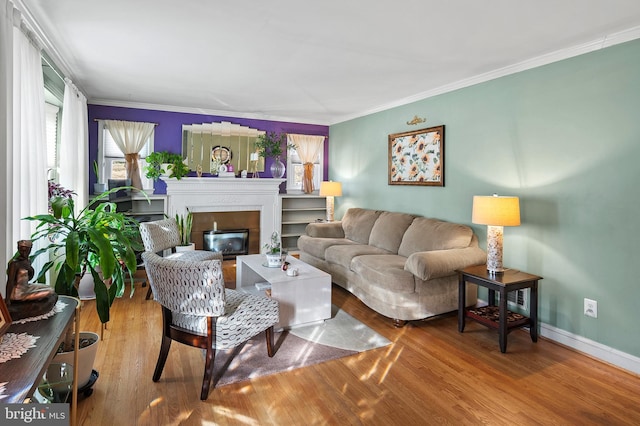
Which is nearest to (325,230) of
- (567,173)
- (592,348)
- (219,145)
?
(219,145)

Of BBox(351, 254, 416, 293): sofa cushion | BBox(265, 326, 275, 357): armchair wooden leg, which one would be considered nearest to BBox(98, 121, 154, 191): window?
BBox(351, 254, 416, 293): sofa cushion

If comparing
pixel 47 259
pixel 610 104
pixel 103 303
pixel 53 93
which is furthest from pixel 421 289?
pixel 53 93

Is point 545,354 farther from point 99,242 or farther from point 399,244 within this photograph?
point 99,242

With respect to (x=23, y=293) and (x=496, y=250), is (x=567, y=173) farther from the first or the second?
(x=23, y=293)

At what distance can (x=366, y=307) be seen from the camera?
4.06 metres

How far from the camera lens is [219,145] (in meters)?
6.03

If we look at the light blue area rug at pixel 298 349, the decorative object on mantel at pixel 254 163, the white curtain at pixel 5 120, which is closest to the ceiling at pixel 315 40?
the white curtain at pixel 5 120

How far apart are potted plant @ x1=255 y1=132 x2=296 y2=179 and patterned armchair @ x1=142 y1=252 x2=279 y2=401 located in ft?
13.0

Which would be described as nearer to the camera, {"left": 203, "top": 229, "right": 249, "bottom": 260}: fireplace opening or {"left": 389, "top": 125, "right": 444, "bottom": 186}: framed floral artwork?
{"left": 389, "top": 125, "right": 444, "bottom": 186}: framed floral artwork

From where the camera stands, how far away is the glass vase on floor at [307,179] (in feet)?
21.8

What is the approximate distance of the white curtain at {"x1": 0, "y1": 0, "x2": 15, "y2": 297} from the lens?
191 cm

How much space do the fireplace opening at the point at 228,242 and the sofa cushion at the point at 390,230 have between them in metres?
2.24

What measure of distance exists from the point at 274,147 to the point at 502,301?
4283 millimetres

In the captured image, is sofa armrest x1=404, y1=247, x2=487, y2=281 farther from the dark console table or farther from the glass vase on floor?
the glass vase on floor
